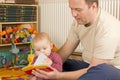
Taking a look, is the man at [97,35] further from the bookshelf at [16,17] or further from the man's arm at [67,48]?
the bookshelf at [16,17]

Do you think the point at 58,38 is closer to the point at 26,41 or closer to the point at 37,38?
the point at 26,41

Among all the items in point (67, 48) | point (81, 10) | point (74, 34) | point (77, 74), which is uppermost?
point (81, 10)

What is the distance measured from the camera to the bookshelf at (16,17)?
10.8 ft

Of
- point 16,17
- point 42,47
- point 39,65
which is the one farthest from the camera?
point 16,17

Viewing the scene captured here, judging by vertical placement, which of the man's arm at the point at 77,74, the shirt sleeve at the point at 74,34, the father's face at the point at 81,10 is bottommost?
the man's arm at the point at 77,74

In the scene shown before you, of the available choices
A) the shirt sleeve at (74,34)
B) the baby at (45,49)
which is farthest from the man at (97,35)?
the shirt sleeve at (74,34)

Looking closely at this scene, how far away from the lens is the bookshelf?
130 inches

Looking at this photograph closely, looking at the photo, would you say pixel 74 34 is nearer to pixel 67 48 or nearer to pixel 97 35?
pixel 67 48

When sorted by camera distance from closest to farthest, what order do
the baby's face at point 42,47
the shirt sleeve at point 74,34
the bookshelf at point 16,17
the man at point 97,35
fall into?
the man at point 97,35
the baby's face at point 42,47
the shirt sleeve at point 74,34
the bookshelf at point 16,17

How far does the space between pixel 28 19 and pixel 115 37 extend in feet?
6.90

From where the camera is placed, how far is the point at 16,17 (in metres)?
3.46

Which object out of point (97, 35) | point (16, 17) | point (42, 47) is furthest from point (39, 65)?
point (16, 17)

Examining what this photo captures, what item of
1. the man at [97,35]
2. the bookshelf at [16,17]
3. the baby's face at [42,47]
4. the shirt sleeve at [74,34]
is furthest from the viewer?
the bookshelf at [16,17]

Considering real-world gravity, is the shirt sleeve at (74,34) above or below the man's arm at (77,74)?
above
